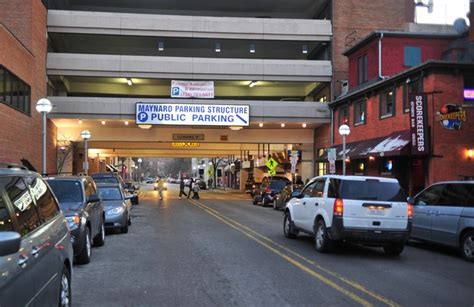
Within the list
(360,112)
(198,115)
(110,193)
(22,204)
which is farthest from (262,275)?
(198,115)

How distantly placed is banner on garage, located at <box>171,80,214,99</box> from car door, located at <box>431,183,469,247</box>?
2630 cm

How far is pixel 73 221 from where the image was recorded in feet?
31.9

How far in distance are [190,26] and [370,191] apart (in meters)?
28.6

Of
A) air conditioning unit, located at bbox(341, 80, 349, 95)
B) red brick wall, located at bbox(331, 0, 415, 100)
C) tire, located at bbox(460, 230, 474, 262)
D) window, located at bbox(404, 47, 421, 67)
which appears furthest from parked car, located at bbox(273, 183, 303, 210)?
tire, located at bbox(460, 230, 474, 262)

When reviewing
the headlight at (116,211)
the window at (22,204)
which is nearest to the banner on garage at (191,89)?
the headlight at (116,211)

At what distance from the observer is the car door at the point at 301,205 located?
1302cm

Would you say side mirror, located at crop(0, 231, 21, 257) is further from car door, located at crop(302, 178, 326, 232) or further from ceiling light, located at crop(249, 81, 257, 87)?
ceiling light, located at crop(249, 81, 257, 87)

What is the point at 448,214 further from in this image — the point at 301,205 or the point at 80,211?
the point at 80,211

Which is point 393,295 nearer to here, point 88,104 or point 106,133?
point 88,104

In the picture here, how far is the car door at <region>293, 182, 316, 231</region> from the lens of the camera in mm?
13016

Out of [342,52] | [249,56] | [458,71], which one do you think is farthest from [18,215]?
[249,56]

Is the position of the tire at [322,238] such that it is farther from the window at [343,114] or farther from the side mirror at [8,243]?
the window at [343,114]

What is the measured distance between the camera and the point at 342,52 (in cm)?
3769

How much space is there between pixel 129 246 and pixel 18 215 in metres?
8.69
